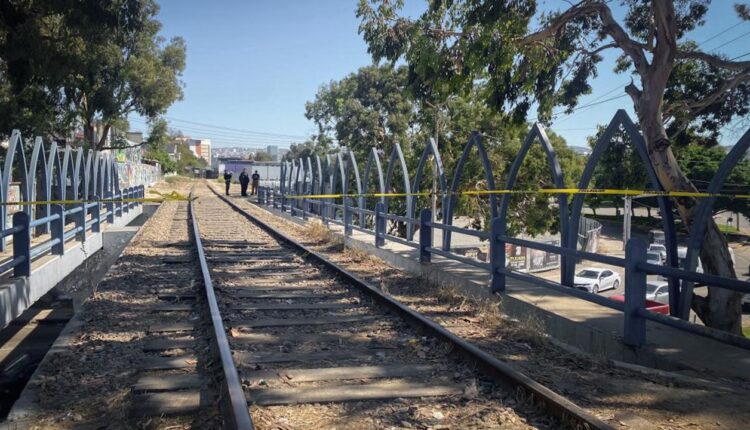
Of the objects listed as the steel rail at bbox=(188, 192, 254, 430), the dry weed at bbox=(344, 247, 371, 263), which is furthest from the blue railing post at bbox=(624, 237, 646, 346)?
the dry weed at bbox=(344, 247, 371, 263)

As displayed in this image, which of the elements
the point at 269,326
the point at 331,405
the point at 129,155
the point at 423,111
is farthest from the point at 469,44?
the point at 129,155

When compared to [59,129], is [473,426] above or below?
below

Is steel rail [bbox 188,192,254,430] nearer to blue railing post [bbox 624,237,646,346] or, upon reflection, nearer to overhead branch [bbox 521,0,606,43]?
blue railing post [bbox 624,237,646,346]

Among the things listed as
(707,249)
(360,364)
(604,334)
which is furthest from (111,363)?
(707,249)

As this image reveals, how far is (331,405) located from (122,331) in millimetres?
3112

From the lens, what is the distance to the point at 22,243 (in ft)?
24.6

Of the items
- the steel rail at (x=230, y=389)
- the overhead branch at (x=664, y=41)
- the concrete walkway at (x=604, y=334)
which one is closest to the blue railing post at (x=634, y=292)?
the concrete walkway at (x=604, y=334)

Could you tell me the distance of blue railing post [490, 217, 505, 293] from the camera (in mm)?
7781

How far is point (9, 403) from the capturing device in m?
5.53

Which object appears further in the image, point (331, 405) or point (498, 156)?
point (498, 156)

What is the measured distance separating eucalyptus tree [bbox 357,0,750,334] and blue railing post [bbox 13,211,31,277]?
7.61 m

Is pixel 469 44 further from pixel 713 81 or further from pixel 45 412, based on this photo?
pixel 45 412

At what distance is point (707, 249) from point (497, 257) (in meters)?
3.39

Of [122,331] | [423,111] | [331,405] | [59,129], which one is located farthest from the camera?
[59,129]
